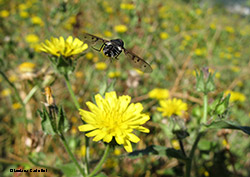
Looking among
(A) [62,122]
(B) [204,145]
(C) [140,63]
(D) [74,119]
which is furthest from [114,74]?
(A) [62,122]

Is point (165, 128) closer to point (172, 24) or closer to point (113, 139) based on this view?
point (113, 139)

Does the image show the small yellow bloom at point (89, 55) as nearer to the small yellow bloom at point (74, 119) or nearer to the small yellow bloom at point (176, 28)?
the small yellow bloom at point (74, 119)

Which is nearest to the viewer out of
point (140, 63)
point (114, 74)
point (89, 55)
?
point (140, 63)

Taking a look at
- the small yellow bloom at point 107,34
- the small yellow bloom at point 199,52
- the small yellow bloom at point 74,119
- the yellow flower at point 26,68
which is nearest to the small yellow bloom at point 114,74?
the small yellow bloom at point 74,119

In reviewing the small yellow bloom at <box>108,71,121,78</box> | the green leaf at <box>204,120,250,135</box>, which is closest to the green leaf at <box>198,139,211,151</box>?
the green leaf at <box>204,120,250,135</box>

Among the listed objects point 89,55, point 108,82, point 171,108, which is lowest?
point 171,108

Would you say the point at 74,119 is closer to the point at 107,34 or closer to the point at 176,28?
the point at 107,34

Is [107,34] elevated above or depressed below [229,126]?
above
